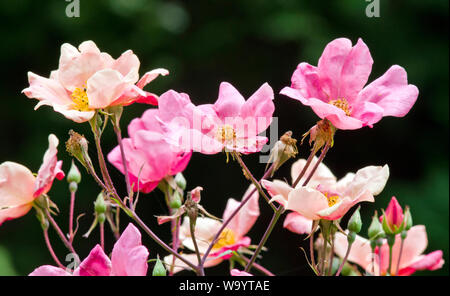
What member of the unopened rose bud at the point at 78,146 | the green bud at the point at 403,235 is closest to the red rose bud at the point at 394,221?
the green bud at the point at 403,235

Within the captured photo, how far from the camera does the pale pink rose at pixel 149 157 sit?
1.73ft

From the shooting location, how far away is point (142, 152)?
53 centimetres

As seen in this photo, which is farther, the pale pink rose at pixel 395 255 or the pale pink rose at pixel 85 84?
the pale pink rose at pixel 395 255

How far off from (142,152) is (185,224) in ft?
0.33

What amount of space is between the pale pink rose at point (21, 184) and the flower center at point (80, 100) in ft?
0.10

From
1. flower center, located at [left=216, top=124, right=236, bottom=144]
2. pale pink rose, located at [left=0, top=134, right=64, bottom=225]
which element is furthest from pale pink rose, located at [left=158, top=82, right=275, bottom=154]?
pale pink rose, located at [left=0, top=134, right=64, bottom=225]

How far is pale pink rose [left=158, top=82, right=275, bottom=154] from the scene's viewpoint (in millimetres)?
448

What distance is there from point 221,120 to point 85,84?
0.11 metres

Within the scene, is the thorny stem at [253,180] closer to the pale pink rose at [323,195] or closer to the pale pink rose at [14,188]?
the pale pink rose at [323,195]

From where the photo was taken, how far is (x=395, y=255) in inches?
23.7

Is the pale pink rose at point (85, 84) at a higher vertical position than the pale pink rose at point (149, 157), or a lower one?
higher

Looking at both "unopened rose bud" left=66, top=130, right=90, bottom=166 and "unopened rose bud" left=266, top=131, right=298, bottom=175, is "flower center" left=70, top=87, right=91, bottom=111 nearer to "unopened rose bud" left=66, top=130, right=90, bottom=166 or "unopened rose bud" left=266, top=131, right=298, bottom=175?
"unopened rose bud" left=66, top=130, right=90, bottom=166

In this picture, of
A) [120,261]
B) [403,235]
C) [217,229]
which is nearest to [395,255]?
[403,235]

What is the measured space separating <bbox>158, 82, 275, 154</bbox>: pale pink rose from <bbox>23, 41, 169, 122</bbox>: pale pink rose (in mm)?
29
